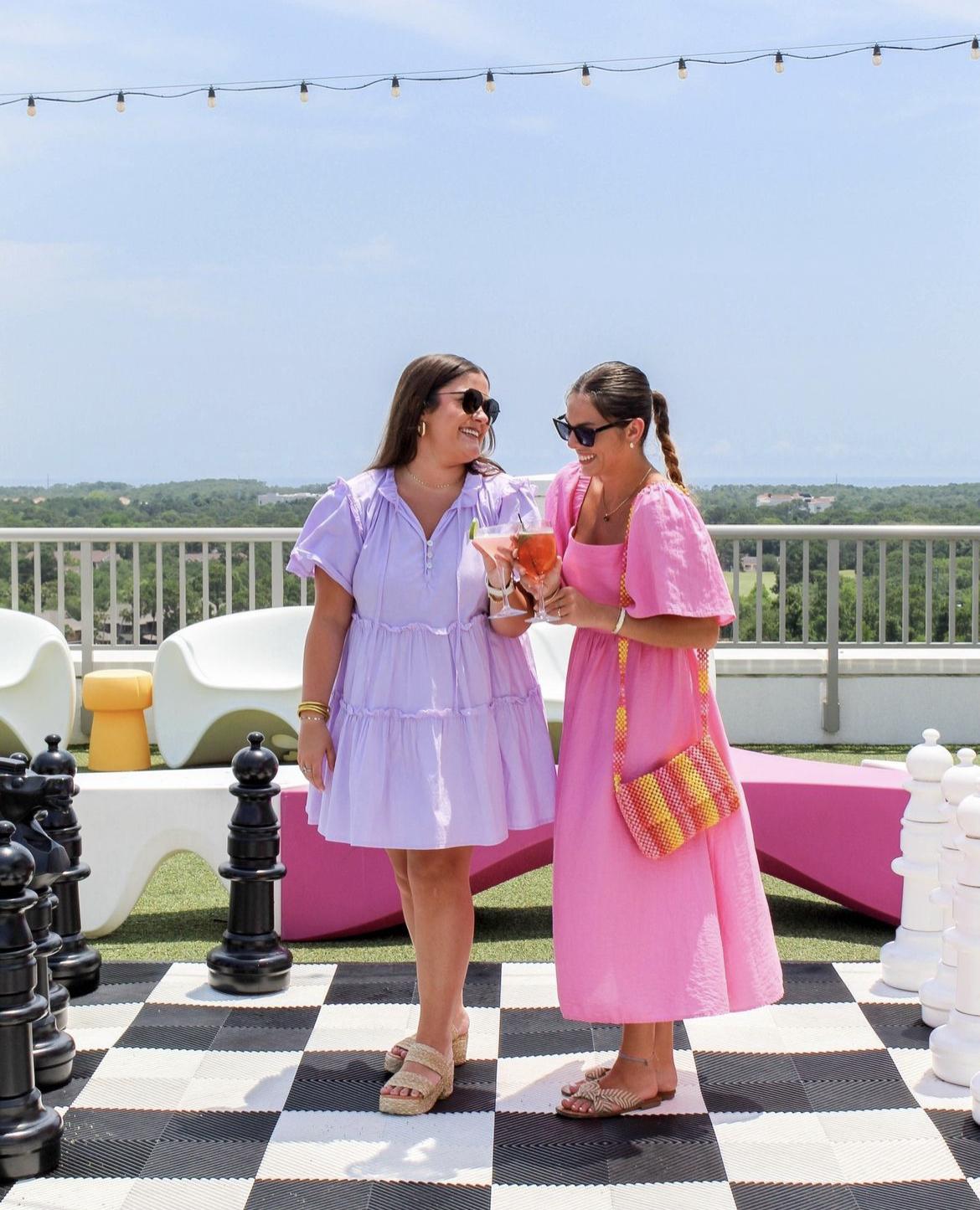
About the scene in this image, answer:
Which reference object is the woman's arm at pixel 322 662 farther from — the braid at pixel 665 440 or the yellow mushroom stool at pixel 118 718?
the yellow mushroom stool at pixel 118 718

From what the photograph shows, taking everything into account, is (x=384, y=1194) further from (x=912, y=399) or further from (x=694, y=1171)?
(x=912, y=399)

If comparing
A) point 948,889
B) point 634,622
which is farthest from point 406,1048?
point 948,889

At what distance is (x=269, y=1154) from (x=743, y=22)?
8.34m

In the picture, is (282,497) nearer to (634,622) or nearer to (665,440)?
(665,440)

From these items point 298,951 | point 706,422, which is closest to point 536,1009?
point 298,951

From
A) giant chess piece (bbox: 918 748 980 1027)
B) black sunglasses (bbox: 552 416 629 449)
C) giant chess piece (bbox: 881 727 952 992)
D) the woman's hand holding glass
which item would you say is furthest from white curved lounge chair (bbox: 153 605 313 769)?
black sunglasses (bbox: 552 416 629 449)

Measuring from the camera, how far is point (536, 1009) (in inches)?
136

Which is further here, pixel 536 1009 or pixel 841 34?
pixel 841 34

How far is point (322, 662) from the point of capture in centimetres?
293

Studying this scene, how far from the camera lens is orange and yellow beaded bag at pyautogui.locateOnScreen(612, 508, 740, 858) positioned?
8.93 ft

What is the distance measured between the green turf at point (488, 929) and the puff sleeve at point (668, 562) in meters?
1.51

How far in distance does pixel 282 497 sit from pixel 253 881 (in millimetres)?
5598

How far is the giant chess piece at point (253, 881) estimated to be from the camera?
3.57m

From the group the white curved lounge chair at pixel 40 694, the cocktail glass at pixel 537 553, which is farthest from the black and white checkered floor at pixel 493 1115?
the white curved lounge chair at pixel 40 694
